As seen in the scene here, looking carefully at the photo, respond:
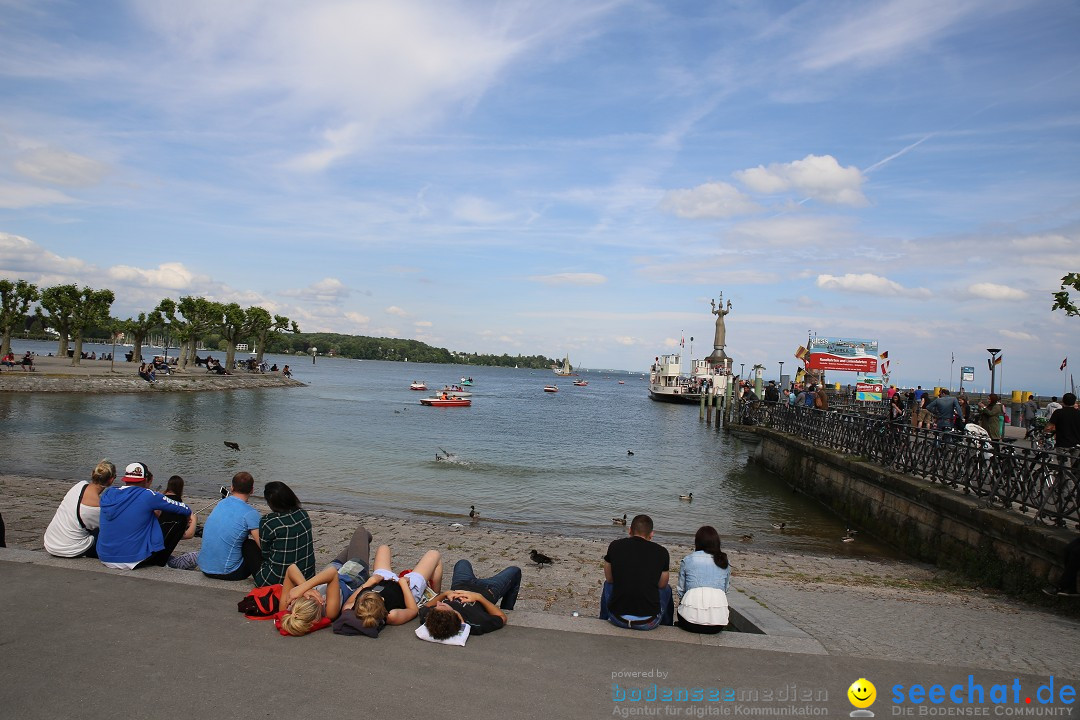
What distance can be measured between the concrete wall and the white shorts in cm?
804

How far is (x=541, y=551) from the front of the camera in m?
12.5

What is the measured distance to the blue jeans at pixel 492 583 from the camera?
600 cm

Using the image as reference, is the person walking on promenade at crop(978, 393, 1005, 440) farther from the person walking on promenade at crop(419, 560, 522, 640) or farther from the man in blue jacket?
the man in blue jacket

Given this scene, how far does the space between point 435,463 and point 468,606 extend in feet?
71.1

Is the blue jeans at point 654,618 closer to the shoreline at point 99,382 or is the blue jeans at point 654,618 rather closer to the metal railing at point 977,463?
the metal railing at point 977,463

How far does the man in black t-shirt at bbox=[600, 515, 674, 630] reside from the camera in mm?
5711

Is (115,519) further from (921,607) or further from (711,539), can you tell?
(921,607)

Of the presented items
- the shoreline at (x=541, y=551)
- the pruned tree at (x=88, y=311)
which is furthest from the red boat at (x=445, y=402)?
the shoreline at (x=541, y=551)

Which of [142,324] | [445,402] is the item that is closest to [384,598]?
[445,402]

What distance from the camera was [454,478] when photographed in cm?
2328

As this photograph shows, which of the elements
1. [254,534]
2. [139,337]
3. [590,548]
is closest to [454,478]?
[590,548]

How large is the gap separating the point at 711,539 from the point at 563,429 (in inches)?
1657

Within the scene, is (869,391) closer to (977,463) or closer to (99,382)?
(977,463)

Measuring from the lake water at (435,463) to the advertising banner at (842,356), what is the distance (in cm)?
723
